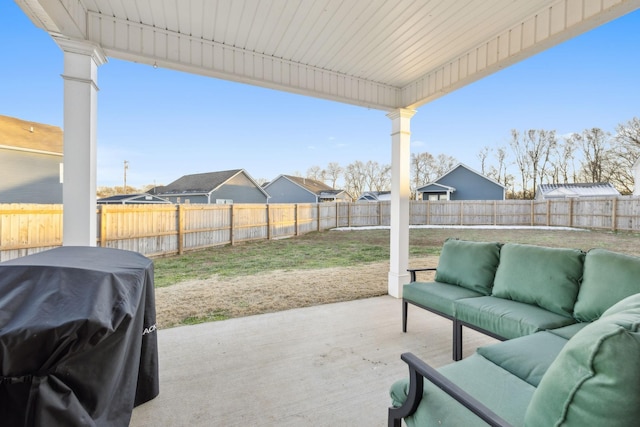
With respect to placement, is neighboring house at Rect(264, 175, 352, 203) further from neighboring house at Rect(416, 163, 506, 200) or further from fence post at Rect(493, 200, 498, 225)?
fence post at Rect(493, 200, 498, 225)

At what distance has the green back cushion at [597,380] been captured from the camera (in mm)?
658

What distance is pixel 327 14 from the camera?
7.12ft

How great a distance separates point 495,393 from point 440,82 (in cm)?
284

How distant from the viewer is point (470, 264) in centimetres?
269

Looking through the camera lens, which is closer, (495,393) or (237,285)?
(495,393)

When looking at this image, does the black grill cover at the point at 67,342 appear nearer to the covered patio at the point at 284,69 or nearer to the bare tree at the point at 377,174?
the covered patio at the point at 284,69

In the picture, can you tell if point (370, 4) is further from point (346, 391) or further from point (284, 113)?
point (284, 113)

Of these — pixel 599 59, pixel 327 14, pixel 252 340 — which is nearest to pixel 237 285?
pixel 252 340

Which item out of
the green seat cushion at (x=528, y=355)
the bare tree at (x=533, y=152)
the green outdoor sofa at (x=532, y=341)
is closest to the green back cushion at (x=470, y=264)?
the green outdoor sofa at (x=532, y=341)

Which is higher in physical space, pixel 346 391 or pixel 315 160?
pixel 315 160

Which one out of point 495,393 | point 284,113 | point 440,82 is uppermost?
point 284,113

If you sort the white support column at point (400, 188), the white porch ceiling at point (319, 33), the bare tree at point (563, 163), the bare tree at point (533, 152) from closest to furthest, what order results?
1. the white porch ceiling at point (319, 33)
2. the bare tree at point (563, 163)
3. the white support column at point (400, 188)
4. the bare tree at point (533, 152)

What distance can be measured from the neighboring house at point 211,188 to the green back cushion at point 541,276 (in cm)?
912

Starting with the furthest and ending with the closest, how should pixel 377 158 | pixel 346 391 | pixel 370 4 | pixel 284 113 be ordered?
pixel 377 158 → pixel 284 113 → pixel 370 4 → pixel 346 391
